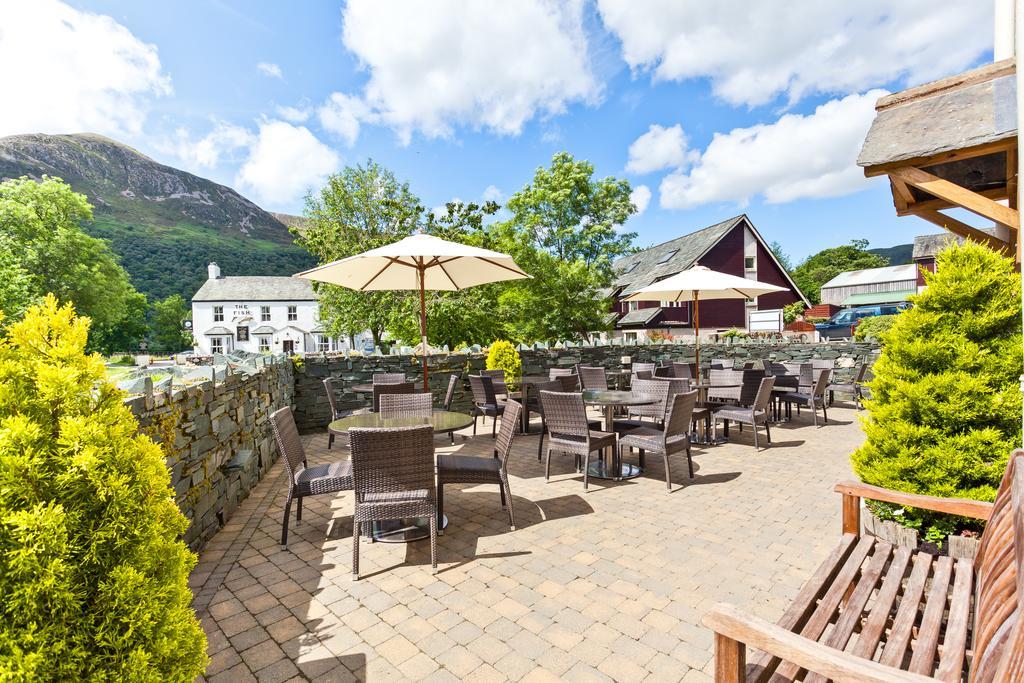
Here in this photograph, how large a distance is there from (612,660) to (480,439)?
523 centimetres

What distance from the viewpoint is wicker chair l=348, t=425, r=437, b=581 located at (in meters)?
3.17

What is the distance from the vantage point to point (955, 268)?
9.90ft

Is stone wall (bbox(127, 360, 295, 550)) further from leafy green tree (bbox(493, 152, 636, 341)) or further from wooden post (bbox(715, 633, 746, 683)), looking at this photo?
leafy green tree (bbox(493, 152, 636, 341))

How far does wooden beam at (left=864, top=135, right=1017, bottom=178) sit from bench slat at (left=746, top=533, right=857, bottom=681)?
2489mm

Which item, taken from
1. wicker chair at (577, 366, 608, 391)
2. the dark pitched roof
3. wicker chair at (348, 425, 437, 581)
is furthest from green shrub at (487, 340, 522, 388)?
the dark pitched roof

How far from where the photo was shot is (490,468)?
12.8 feet

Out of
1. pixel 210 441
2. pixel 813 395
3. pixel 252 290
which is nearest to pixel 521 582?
pixel 210 441

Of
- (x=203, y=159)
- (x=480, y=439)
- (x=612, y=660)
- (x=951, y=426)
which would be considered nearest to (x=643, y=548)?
(x=612, y=660)

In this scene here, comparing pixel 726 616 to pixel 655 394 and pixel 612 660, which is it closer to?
pixel 612 660

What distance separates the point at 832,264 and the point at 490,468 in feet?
272

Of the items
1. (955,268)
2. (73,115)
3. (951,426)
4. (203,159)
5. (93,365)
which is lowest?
(951,426)

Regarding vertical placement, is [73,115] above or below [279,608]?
above

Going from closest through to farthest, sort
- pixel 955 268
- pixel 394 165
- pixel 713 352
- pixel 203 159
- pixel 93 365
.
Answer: pixel 93 365
pixel 955 268
pixel 713 352
pixel 394 165
pixel 203 159

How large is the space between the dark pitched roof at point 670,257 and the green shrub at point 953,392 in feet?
57.6
